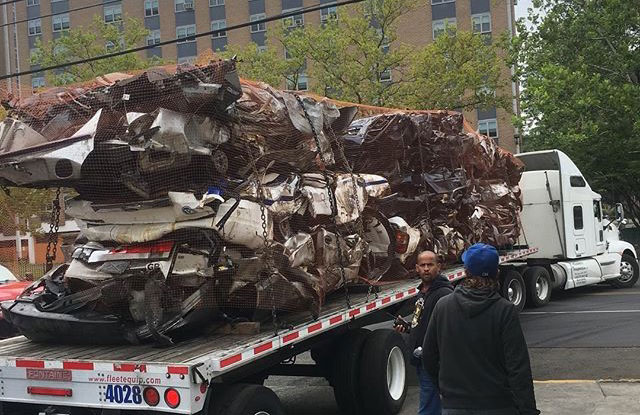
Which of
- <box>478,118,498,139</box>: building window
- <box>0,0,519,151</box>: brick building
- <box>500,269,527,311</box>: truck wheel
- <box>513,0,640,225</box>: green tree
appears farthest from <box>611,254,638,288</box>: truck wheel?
<box>478,118,498,139</box>: building window

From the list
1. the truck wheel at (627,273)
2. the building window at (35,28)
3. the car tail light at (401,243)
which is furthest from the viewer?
the building window at (35,28)

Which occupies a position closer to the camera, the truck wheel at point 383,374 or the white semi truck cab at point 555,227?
the truck wheel at point 383,374

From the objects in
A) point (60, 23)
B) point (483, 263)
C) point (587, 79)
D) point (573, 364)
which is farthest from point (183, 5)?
point (483, 263)

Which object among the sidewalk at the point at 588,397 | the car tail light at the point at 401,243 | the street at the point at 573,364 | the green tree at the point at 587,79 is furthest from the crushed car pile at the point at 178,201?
the green tree at the point at 587,79

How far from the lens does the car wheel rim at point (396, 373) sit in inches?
266

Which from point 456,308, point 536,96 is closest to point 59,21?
point 536,96

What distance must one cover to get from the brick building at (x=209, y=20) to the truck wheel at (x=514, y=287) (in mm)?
38300

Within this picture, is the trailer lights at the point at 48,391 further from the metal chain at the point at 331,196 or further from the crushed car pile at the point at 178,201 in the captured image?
the metal chain at the point at 331,196

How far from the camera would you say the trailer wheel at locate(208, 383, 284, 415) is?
14.7 feet

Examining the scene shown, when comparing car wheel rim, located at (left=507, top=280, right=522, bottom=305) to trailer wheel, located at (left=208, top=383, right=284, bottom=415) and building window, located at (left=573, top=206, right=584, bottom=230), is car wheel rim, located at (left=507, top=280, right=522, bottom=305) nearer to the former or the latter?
building window, located at (left=573, top=206, right=584, bottom=230)

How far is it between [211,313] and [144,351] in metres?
0.66

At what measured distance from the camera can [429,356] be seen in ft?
12.6

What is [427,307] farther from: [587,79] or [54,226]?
[587,79]

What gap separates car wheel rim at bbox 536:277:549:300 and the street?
16.0 inches
